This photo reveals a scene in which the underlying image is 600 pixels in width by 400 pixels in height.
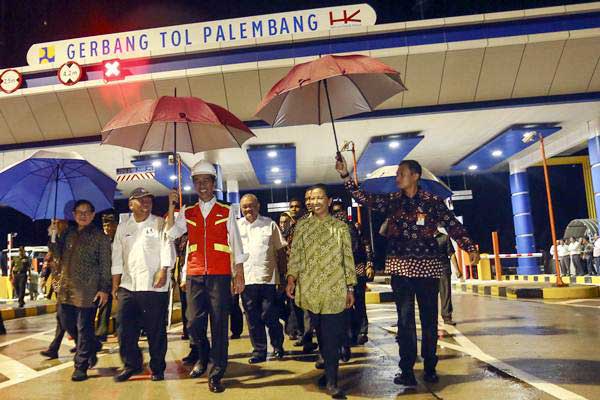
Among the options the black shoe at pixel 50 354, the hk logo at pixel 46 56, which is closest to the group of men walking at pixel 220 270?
the black shoe at pixel 50 354

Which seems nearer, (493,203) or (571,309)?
(571,309)

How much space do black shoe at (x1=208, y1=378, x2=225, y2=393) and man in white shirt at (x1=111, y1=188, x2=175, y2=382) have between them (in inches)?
28.1

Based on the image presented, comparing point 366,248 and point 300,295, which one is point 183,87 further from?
point 300,295

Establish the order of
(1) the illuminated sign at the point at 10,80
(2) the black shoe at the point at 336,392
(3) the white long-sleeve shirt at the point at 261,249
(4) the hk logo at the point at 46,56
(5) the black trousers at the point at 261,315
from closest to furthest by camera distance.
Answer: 1. (2) the black shoe at the point at 336,392
2. (5) the black trousers at the point at 261,315
3. (3) the white long-sleeve shirt at the point at 261,249
4. (1) the illuminated sign at the point at 10,80
5. (4) the hk logo at the point at 46,56

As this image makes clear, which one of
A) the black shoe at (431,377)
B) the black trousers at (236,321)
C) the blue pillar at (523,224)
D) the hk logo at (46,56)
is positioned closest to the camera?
the black shoe at (431,377)

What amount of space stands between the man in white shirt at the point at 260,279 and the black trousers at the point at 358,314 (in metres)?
0.88

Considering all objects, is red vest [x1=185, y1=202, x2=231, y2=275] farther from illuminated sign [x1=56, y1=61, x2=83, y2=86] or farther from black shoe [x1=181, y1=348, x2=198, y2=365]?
illuminated sign [x1=56, y1=61, x2=83, y2=86]

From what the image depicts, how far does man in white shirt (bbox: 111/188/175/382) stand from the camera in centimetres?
470

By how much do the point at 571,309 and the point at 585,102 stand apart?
6.54 meters

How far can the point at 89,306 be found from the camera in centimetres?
→ 505

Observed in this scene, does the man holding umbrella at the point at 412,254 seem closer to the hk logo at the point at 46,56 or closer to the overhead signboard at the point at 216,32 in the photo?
the overhead signboard at the point at 216,32

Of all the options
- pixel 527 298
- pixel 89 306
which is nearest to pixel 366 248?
pixel 89 306

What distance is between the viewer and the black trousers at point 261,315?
18.2ft

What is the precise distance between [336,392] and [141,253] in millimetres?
2122
